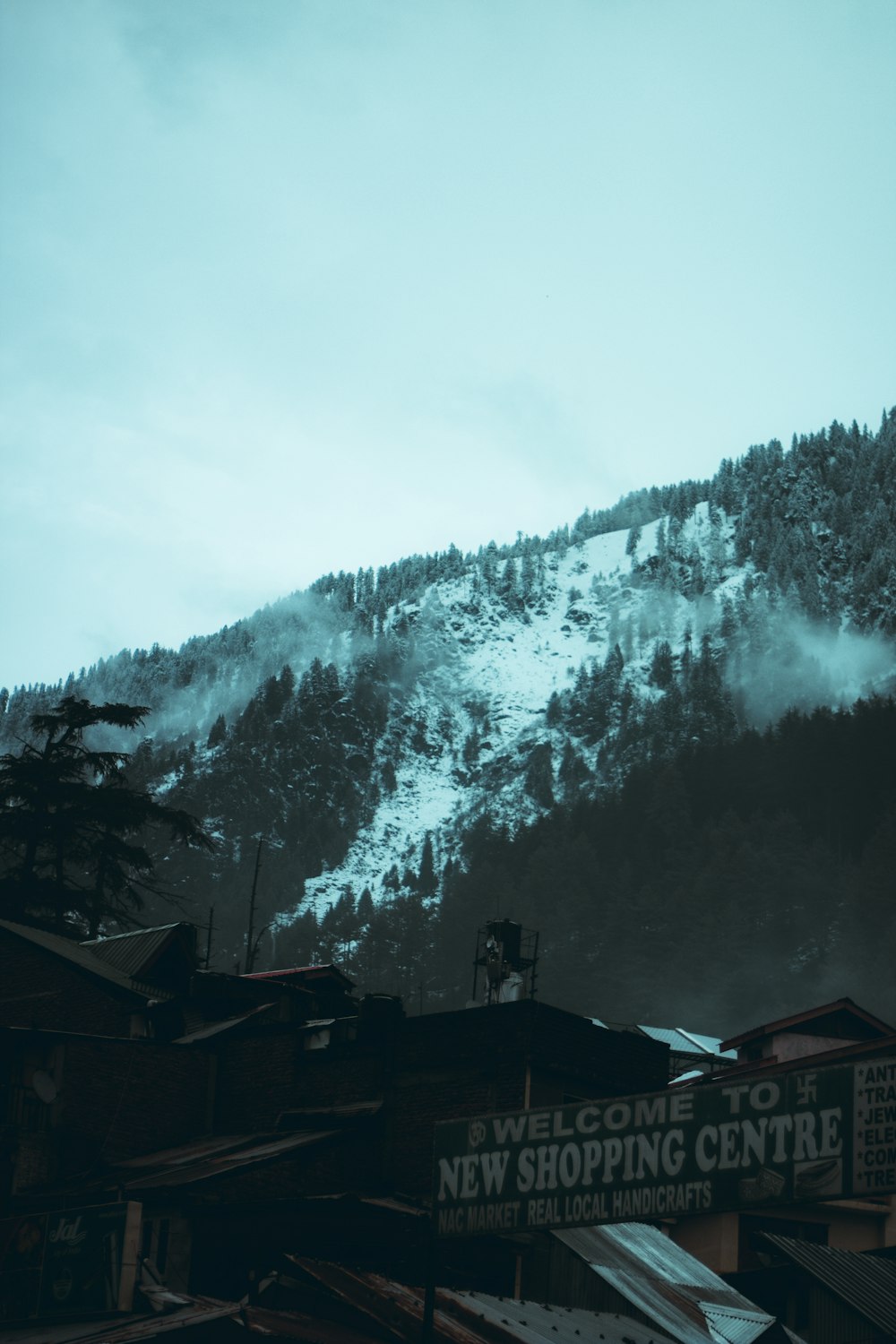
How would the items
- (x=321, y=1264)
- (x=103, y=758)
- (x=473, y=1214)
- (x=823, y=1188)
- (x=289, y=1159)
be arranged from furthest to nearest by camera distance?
(x=103, y=758) < (x=289, y=1159) < (x=321, y=1264) < (x=473, y=1214) < (x=823, y=1188)

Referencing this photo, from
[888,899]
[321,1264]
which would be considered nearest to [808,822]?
[888,899]

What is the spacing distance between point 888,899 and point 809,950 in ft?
30.4

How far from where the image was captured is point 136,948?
48906mm

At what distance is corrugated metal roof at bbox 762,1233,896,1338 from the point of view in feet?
96.6

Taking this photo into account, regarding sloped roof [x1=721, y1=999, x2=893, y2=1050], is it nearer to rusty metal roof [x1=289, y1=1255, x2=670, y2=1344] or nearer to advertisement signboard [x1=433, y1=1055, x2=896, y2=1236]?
rusty metal roof [x1=289, y1=1255, x2=670, y2=1344]

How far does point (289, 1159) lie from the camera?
38.3 meters

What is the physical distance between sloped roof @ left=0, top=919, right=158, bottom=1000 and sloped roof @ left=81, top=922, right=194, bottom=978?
0.47 meters

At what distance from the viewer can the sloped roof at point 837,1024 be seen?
5294 centimetres

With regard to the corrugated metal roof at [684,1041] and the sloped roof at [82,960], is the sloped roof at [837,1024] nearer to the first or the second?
the corrugated metal roof at [684,1041]

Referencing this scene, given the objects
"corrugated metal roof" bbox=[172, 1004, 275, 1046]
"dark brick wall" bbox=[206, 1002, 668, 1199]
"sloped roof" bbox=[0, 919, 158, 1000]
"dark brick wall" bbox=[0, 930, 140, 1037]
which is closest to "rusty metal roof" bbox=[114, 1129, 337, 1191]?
"dark brick wall" bbox=[206, 1002, 668, 1199]

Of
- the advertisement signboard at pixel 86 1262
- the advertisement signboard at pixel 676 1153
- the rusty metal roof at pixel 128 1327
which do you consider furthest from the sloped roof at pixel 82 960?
the advertisement signboard at pixel 676 1153

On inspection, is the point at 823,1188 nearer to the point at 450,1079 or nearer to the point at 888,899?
the point at 450,1079

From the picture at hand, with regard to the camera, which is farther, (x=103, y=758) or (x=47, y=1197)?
(x=103, y=758)

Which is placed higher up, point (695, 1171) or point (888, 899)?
point (888, 899)
